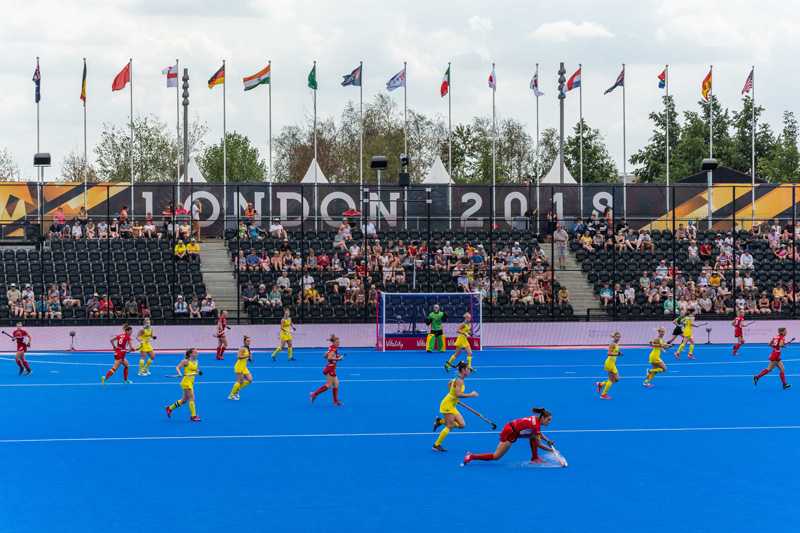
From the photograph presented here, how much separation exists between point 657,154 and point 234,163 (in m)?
37.2

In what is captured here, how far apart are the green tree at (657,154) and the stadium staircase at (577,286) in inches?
2098

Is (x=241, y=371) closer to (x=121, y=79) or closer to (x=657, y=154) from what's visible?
(x=121, y=79)

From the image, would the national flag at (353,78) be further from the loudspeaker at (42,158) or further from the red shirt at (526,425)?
the red shirt at (526,425)

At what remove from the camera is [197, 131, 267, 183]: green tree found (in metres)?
96.9

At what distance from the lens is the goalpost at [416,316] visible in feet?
151

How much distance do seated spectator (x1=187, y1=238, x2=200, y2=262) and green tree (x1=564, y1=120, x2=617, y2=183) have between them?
187ft

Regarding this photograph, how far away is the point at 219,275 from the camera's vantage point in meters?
50.8

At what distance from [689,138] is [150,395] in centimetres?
8040

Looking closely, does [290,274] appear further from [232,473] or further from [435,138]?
[435,138]

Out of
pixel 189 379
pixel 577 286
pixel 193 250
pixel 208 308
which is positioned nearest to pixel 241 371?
pixel 189 379

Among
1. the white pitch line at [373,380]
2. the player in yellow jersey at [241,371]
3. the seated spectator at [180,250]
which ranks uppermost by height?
the seated spectator at [180,250]

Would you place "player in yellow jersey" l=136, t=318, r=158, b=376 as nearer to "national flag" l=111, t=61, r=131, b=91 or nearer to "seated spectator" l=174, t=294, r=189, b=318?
"seated spectator" l=174, t=294, r=189, b=318

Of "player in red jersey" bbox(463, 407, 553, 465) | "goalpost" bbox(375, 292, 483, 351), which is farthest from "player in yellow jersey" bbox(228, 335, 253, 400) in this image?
"goalpost" bbox(375, 292, 483, 351)

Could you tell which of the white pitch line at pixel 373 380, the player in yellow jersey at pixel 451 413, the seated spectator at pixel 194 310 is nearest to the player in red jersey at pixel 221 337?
the seated spectator at pixel 194 310
